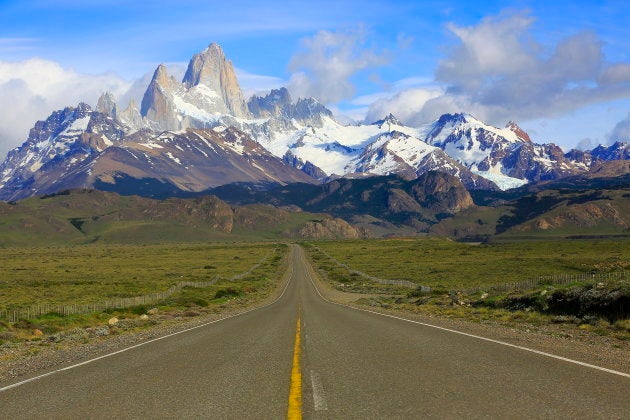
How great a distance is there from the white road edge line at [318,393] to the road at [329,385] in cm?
2

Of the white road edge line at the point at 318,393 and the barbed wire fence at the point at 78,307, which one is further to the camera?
the barbed wire fence at the point at 78,307

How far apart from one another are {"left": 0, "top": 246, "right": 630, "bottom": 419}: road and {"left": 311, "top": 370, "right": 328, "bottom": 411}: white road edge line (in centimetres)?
2

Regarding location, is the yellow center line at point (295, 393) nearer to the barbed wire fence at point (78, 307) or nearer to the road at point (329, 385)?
the road at point (329, 385)

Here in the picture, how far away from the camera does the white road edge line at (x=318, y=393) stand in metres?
11.3

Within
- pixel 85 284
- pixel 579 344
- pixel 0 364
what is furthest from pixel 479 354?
pixel 85 284

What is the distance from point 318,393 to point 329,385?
0.90 m

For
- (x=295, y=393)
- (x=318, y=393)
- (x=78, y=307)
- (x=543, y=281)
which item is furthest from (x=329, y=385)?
(x=543, y=281)

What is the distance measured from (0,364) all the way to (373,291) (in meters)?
65.5

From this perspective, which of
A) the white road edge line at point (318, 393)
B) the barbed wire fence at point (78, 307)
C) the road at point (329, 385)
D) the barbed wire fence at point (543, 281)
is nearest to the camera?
the road at point (329, 385)

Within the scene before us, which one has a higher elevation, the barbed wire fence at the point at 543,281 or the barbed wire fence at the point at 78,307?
the barbed wire fence at the point at 543,281

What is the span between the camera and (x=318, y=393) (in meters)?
12.5

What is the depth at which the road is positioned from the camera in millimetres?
11047

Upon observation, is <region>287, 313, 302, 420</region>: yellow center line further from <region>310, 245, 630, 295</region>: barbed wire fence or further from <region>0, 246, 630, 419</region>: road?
<region>310, 245, 630, 295</region>: barbed wire fence

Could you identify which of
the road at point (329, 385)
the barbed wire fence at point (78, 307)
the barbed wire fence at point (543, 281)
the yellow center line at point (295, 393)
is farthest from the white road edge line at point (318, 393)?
the barbed wire fence at point (78, 307)
